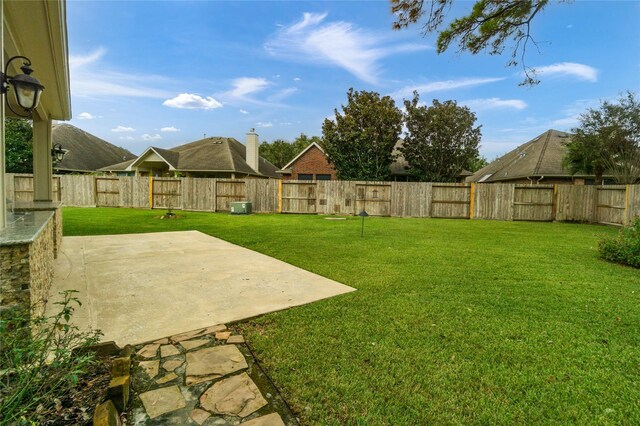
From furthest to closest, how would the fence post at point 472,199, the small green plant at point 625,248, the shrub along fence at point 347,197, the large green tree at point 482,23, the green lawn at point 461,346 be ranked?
the fence post at point 472,199 → the shrub along fence at point 347,197 → the large green tree at point 482,23 → the small green plant at point 625,248 → the green lawn at point 461,346

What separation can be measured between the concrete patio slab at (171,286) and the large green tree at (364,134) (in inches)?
671

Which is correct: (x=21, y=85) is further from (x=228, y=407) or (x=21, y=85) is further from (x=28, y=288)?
(x=228, y=407)

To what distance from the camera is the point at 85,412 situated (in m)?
1.73

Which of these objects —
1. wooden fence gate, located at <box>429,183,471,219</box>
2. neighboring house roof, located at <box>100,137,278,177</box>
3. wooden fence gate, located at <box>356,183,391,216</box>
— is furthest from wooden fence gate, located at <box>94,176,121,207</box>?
wooden fence gate, located at <box>429,183,471,219</box>

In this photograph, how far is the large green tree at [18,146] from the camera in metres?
20.0

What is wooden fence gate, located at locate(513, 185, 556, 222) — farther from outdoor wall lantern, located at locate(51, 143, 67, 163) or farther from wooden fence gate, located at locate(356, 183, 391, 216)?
outdoor wall lantern, located at locate(51, 143, 67, 163)

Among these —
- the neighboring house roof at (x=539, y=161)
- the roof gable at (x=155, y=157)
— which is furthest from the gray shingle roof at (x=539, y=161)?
the roof gable at (x=155, y=157)

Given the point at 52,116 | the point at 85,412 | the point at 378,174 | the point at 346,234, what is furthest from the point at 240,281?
the point at 378,174

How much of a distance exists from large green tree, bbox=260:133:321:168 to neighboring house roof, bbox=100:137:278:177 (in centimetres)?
1854

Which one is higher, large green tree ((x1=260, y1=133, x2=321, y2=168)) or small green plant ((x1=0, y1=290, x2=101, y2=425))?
large green tree ((x1=260, y1=133, x2=321, y2=168))

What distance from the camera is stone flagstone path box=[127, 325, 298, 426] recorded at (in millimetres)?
1764

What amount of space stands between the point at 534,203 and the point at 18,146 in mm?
28888

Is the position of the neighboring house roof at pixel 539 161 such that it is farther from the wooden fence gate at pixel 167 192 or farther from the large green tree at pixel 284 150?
the large green tree at pixel 284 150

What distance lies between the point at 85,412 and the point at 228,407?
2.40ft
